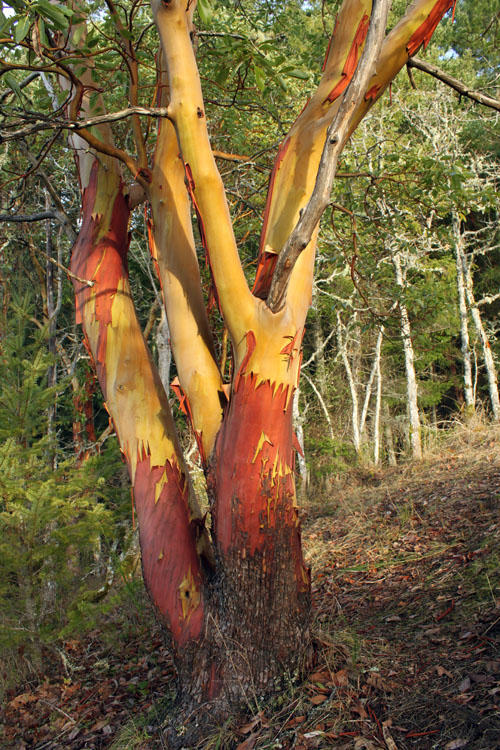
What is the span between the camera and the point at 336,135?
7.15 ft

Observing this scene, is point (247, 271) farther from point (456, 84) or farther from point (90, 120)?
point (90, 120)

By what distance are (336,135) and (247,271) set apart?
7207 millimetres

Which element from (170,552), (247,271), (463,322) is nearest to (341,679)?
(170,552)

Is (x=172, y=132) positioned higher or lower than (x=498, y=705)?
higher

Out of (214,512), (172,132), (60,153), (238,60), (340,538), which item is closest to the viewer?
(214,512)

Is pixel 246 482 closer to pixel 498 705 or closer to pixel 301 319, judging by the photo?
pixel 301 319

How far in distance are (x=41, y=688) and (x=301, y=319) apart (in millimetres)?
3256

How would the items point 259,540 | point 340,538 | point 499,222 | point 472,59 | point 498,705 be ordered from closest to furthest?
point 498,705
point 259,540
point 340,538
point 499,222
point 472,59

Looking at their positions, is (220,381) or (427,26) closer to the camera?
(427,26)

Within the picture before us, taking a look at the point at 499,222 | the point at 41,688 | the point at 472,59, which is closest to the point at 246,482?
the point at 41,688

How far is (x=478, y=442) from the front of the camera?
9484 millimetres

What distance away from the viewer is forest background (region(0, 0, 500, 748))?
13.1ft

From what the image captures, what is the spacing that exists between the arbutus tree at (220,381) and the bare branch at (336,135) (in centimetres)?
4

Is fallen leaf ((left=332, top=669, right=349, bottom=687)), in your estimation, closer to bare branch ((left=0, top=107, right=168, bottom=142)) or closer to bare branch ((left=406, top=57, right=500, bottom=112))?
bare branch ((left=0, top=107, right=168, bottom=142))
